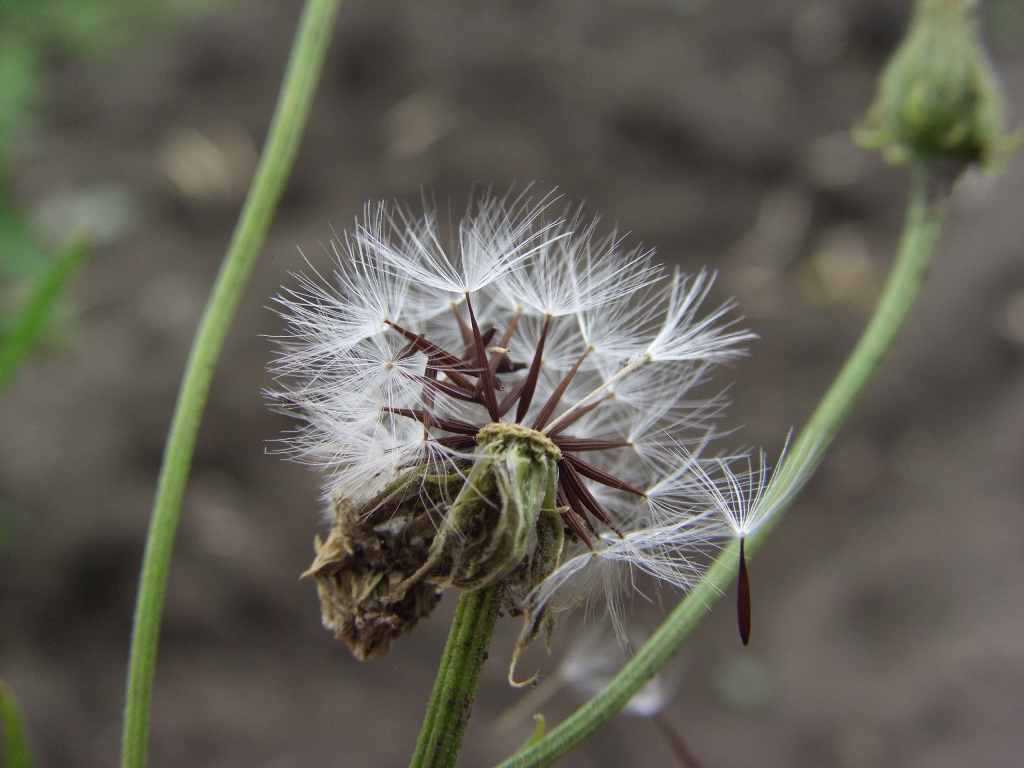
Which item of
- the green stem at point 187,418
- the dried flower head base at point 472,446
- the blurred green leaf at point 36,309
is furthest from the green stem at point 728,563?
the blurred green leaf at point 36,309

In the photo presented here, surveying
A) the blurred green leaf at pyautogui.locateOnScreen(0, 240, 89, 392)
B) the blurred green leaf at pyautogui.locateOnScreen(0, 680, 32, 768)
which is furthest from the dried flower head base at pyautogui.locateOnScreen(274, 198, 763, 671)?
the blurred green leaf at pyautogui.locateOnScreen(0, 240, 89, 392)

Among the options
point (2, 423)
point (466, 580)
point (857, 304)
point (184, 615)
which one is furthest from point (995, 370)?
point (2, 423)

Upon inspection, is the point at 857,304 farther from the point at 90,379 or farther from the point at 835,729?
the point at 90,379

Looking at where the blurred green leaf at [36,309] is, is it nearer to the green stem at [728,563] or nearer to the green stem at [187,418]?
the green stem at [187,418]

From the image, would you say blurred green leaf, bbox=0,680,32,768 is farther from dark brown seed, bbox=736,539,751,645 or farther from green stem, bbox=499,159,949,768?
dark brown seed, bbox=736,539,751,645

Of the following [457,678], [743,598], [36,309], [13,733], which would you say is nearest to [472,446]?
[457,678]
